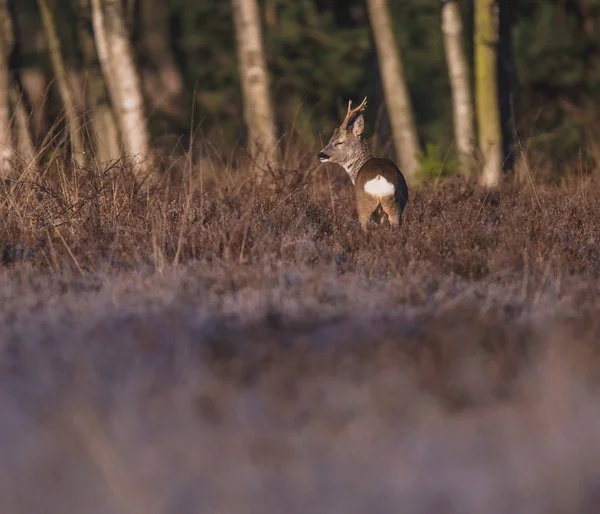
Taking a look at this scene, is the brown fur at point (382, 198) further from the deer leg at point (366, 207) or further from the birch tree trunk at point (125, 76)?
the birch tree trunk at point (125, 76)

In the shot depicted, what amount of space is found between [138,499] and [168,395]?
110cm

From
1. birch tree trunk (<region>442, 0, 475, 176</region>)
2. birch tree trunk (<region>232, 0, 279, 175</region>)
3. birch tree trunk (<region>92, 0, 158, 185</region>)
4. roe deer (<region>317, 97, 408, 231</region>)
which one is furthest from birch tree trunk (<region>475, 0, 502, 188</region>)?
roe deer (<region>317, 97, 408, 231</region>)

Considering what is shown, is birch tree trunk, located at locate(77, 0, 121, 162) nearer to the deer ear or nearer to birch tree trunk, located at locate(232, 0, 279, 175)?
birch tree trunk, located at locate(232, 0, 279, 175)

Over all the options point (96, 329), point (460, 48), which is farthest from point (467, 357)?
point (460, 48)

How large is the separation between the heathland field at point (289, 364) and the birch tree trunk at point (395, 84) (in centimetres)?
681

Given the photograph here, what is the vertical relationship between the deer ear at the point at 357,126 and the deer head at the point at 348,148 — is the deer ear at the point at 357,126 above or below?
above

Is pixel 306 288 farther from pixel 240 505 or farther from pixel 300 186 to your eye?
pixel 300 186

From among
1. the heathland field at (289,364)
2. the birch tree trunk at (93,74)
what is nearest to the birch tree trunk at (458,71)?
the birch tree trunk at (93,74)

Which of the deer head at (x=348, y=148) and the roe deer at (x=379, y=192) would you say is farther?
the deer head at (x=348, y=148)

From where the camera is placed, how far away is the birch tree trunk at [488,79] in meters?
13.3


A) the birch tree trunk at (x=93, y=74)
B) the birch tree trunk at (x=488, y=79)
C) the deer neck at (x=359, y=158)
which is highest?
the birch tree trunk at (x=93, y=74)

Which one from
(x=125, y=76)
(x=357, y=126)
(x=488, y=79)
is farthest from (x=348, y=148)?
(x=125, y=76)

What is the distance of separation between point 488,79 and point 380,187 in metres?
4.78

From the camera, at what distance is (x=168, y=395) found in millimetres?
4695
